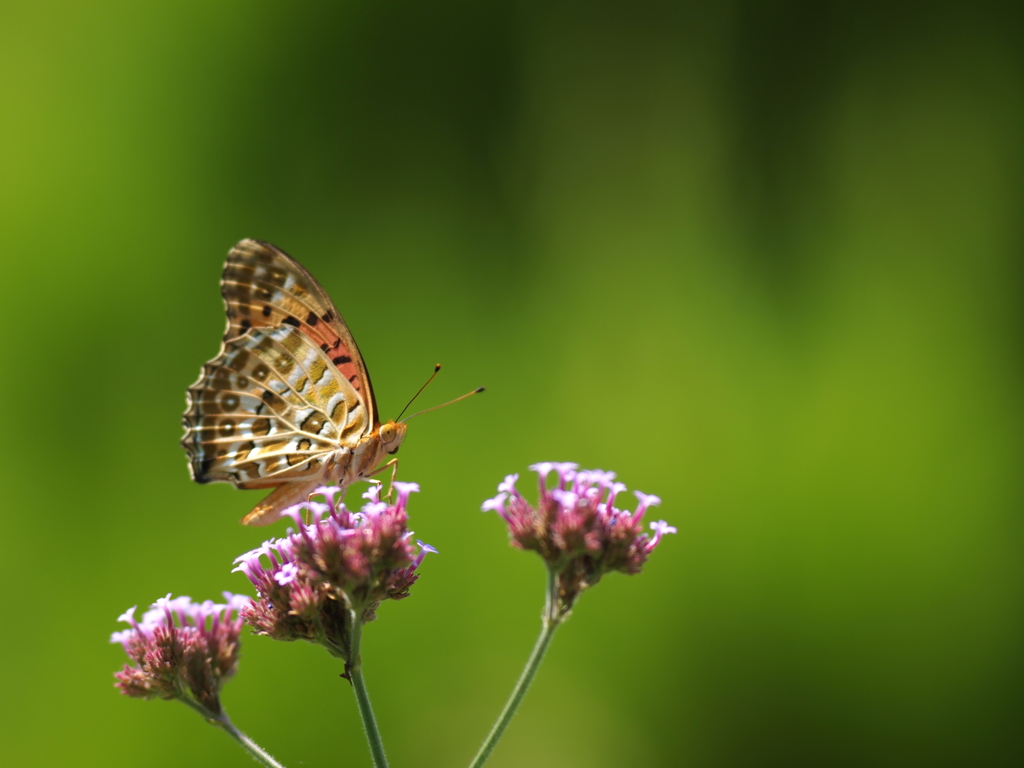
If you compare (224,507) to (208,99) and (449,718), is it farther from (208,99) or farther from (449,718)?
(208,99)

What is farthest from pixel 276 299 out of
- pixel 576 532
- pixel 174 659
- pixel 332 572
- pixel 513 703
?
pixel 513 703

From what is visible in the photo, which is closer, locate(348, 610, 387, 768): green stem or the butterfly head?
locate(348, 610, 387, 768): green stem

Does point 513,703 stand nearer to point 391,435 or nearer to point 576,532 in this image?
point 576,532

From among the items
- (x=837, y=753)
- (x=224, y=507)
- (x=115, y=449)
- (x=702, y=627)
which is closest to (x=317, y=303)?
(x=224, y=507)

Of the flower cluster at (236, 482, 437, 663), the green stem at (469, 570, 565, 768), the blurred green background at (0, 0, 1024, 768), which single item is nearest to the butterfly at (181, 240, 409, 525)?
the flower cluster at (236, 482, 437, 663)

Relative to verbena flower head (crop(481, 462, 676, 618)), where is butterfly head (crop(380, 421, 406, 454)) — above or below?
above

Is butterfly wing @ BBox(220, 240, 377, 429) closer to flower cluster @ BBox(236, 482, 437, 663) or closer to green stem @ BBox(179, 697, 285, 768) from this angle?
flower cluster @ BBox(236, 482, 437, 663)

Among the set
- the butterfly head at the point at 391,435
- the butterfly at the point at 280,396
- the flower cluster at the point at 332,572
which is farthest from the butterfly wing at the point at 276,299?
the flower cluster at the point at 332,572
